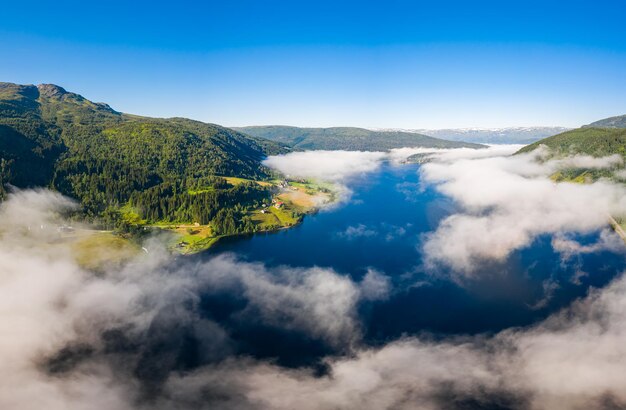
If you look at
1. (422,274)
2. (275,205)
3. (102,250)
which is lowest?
(422,274)

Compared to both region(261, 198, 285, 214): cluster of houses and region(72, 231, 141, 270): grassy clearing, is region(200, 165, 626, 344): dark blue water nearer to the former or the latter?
region(261, 198, 285, 214): cluster of houses

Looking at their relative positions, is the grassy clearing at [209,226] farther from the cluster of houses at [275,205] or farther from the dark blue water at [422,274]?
the dark blue water at [422,274]

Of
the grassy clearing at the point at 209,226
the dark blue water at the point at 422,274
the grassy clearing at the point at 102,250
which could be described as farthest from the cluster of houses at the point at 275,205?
the grassy clearing at the point at 102,250

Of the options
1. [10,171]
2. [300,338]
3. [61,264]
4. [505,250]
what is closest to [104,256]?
[61,264]

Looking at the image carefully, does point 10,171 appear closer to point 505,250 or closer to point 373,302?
point 373,302

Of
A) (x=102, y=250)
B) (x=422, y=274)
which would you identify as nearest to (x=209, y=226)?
(x=102, y=250)

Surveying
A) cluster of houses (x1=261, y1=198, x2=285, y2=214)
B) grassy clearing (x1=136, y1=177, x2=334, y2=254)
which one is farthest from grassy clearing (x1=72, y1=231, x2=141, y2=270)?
cluster of houses (x1=261, y1=198, x2=285, y2=214)

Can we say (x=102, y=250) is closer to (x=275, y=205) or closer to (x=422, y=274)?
(x=275, y=205)

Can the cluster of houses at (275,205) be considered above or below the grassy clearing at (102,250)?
above
